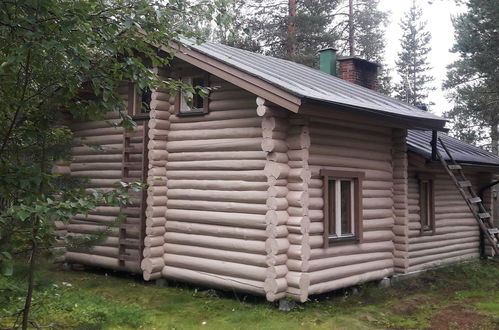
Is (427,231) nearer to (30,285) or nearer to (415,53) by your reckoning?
(30,285)

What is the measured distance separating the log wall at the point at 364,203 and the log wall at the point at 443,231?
1.21m

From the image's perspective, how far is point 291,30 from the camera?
24938 millimetres

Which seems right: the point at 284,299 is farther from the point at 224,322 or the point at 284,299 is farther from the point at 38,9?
the point at 38,9

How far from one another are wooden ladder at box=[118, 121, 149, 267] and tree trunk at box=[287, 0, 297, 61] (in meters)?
15.9

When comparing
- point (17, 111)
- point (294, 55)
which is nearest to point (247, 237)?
point (17, 111)

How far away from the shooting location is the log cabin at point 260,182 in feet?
26.6

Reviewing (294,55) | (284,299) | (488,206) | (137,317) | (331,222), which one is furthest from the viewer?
(294,55)

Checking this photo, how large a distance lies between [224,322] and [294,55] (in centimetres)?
1935

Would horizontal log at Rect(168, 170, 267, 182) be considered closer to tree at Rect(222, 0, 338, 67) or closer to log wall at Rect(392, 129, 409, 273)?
log wall at Rect(392, 129, 409, 273)

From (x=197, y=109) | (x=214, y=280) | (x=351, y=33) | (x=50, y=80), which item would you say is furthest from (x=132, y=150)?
(x=351, y=33)

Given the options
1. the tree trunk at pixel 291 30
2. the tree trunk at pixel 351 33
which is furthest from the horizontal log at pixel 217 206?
the tree trunk at pixel 351 33

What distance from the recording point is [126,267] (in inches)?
402

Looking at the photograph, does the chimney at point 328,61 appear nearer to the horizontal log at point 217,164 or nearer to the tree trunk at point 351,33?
the horizontal log at point 217,164

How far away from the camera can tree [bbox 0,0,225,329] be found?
3.64m
